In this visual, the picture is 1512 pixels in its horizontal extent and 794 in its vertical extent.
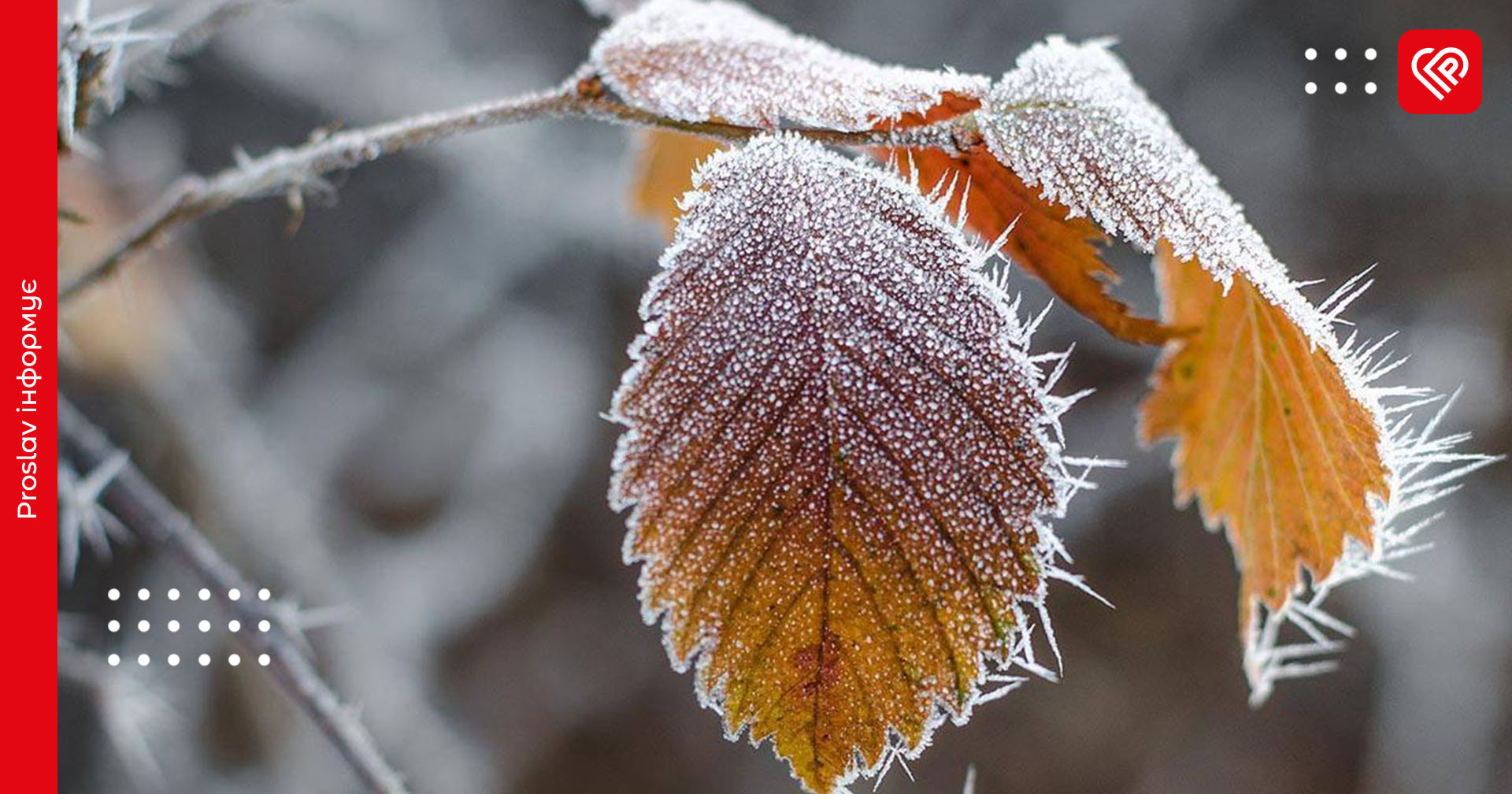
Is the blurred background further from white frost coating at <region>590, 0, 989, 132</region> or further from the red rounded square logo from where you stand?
white frost coating at <region>590, 0, 989, 132</region>

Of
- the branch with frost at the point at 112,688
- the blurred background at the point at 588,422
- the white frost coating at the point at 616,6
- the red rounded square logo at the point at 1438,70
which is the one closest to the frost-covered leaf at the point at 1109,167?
the white frost coating at the point at 616,6

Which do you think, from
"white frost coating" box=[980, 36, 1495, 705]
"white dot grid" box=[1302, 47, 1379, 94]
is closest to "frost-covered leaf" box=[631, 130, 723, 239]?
"white frost coating" box=[980, 36, 1495, 705]

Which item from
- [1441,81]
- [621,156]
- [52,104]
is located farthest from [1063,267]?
[621,156]

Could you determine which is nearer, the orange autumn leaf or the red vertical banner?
the orange autumn leaf

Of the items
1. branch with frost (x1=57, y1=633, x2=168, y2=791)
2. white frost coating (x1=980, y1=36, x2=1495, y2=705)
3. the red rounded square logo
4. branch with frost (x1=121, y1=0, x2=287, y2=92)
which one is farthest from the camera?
A: the red rounded square logo

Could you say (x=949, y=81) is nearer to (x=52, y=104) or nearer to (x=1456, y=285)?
(x=52, y=104)

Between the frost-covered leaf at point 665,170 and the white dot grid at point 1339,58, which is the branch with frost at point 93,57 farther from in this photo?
the white dot grid at point 1339,58

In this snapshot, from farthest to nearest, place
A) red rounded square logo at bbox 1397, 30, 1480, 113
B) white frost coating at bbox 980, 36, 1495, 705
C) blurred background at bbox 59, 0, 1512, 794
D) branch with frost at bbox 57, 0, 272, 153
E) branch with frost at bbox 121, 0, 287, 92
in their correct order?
blurred background at bbox 59, 0, 1512, 794
red rounded square logo at bbox 1397, 30, 1480, 113
branch with frost at bbox 121, 0, 287, 92
branch with frost at bbox 57, 0, 272, 153
white frost coating at bbox 980, 36, 1495, 705

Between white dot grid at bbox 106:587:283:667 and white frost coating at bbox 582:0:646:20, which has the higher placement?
white dot grid at bbox 106:587:283:667
